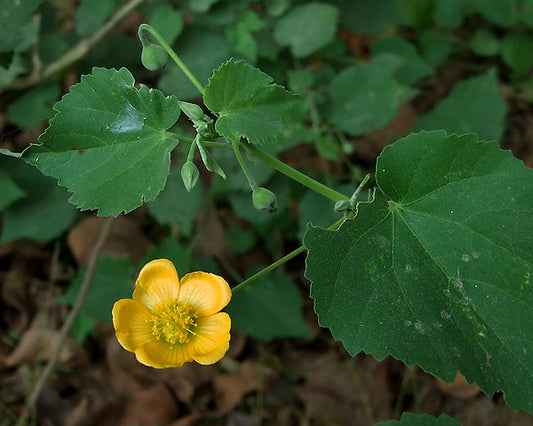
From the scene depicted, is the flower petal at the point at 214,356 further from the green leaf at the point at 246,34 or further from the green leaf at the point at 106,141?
the green leaf at the point at 246,34

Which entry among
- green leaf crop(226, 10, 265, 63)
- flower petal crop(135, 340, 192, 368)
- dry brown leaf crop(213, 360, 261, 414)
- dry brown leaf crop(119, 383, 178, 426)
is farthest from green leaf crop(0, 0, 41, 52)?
dry brown leaf crop(213, 360, 261, 414)

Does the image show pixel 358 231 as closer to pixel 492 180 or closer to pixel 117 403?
pixel 492 180

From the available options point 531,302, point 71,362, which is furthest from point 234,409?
point 531,302

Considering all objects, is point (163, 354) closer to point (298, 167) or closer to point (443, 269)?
point (443, 269)

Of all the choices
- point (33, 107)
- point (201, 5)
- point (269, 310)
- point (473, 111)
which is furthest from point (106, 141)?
point (473, 111)

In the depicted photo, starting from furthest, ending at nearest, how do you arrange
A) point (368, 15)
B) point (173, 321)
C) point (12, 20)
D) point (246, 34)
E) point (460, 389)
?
point (368, 15), point (460, 389), point (246, 34), point (12, 20), point (173, 321)

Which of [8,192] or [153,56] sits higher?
[153,56]

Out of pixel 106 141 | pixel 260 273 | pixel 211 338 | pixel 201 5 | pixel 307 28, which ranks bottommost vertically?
pixel 307 28
